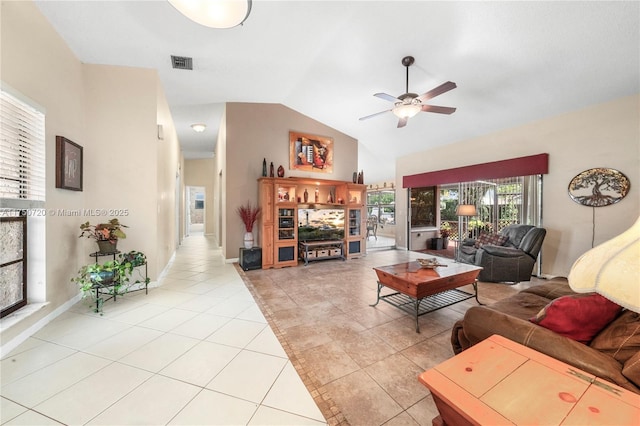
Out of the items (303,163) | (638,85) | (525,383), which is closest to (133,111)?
(303,163)

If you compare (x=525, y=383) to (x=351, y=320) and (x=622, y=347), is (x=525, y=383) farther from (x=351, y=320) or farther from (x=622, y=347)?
(x=351, y=320)

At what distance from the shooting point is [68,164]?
9.21 ft

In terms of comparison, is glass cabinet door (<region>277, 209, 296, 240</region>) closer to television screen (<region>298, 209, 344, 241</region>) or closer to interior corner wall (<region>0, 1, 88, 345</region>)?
television screen (<region>298, 209, 344, 241</region>)

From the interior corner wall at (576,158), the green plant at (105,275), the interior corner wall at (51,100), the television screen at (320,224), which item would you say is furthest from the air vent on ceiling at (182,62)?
the interior corner wall at (576,158)

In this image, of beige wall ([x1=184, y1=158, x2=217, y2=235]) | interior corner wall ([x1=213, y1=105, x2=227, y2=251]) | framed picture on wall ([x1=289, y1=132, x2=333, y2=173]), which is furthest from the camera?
beige wall ([x1=184, y1=158, x2=217, y2=235])

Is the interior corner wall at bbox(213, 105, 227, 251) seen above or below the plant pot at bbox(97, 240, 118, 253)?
above

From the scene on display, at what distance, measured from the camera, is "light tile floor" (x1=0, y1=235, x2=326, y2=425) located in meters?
1.47

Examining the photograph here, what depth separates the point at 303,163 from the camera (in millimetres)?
6000

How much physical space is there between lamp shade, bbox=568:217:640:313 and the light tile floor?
1515 millimetres

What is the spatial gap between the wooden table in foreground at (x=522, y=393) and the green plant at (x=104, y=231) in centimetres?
376

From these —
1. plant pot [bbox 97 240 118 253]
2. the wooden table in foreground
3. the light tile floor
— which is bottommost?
the light tile floor

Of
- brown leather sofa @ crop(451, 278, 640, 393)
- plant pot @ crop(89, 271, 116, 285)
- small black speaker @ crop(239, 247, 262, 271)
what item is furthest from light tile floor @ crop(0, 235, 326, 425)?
small black speaker @ crop(239, 247, 262, 271)

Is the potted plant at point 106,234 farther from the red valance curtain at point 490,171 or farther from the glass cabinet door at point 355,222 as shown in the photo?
the red valance curtain at point 490,171

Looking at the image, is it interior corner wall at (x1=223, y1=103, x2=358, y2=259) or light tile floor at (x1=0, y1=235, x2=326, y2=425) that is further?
interior corner wall at (x1=223, y1=103, x2=358, y2=259)
